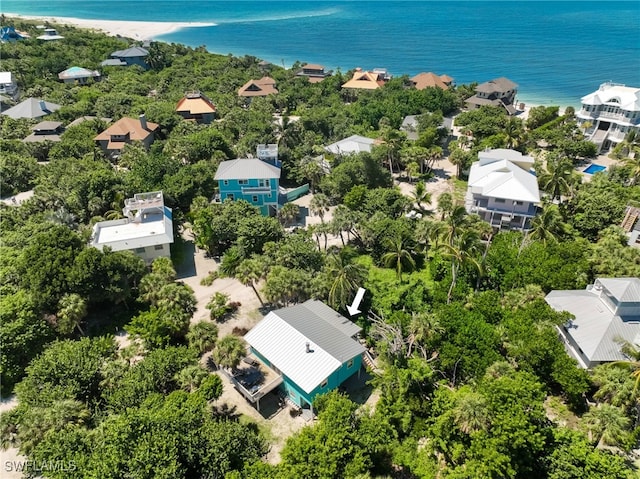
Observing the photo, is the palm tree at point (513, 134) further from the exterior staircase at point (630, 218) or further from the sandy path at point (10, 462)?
the sandy path at point (10, 462)

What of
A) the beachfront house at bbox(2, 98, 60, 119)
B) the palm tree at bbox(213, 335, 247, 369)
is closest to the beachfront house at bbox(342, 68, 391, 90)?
the beachfront house at bbox(2, 98, 60, 119)

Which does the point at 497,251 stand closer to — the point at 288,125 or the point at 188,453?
the point at 188,453

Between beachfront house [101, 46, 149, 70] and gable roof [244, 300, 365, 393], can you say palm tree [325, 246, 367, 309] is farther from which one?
beachfront house [101, 46, 149, 70]

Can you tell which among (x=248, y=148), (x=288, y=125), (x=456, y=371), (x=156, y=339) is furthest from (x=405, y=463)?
(x=288, y=125)

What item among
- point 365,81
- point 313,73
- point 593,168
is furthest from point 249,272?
point 313,73

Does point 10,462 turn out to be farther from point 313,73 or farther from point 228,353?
point 313,73
